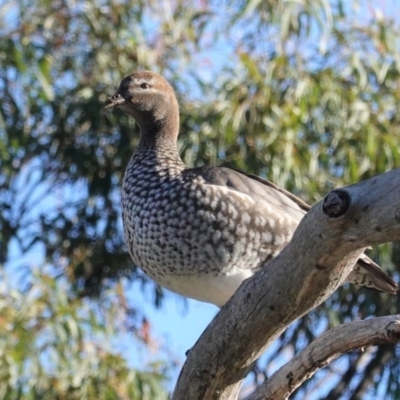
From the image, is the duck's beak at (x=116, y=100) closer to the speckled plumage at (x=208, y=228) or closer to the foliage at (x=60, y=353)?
the speckled plumage at (x=208, y=228)

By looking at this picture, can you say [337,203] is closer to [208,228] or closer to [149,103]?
[208,228]

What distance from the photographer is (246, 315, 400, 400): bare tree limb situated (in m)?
2.78

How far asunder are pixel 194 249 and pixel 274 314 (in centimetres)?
108

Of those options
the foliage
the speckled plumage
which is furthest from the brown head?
the foliage

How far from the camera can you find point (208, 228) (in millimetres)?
4020

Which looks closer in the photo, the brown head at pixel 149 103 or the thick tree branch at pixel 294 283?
the thick tree branch at pixel 294 283

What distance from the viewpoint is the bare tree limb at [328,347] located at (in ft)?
9.11

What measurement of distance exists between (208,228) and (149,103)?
0.78 meters

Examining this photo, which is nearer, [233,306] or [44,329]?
[233,306]

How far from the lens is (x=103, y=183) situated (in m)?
6.50

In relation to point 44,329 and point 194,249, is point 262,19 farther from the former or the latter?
point 194,249

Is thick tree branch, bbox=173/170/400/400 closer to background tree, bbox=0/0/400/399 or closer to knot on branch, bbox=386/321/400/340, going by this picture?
knot on branch, bbox=386/321/400/340

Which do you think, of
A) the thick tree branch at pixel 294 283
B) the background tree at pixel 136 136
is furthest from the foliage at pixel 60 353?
the thick tree branch at pixel 294 283

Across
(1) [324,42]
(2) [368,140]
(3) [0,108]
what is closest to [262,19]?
(1) [324,42]
